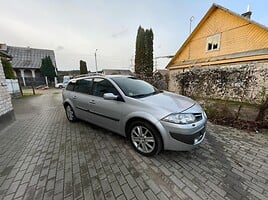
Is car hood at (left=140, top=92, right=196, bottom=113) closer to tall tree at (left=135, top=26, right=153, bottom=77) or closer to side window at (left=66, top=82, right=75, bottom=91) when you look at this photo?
side window at (left=66, top=82, right=75, bottom=91)

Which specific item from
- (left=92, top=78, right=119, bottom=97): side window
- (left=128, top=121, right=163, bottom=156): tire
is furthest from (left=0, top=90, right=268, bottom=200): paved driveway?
(left=92, top=78, right=119, bottom=97): side window

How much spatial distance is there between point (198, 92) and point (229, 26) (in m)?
7.67

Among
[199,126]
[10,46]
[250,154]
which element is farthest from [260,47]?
[10,46]

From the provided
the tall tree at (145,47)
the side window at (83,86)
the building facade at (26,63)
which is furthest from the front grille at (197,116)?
the building facade at (26,63)

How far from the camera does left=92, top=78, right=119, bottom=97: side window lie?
3.32m

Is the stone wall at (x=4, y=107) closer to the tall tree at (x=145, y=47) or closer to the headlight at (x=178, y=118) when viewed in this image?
the headlight at (x=178, y=118)

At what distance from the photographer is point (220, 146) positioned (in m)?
3.25

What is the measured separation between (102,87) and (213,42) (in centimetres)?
1172

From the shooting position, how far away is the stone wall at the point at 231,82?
483 cm

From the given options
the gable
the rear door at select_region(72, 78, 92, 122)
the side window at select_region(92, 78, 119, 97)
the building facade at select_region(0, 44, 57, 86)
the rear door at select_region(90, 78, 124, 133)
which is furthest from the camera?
the building facade at select_region(0, 44, 57, 86)

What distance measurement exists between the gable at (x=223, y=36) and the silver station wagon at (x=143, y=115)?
9594mm

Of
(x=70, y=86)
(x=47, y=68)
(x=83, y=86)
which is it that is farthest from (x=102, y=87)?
(x=47, y=68)

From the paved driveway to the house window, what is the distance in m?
9.77

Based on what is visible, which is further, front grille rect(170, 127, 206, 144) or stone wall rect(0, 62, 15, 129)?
stone wall rect(0, 62, 15, 129)
